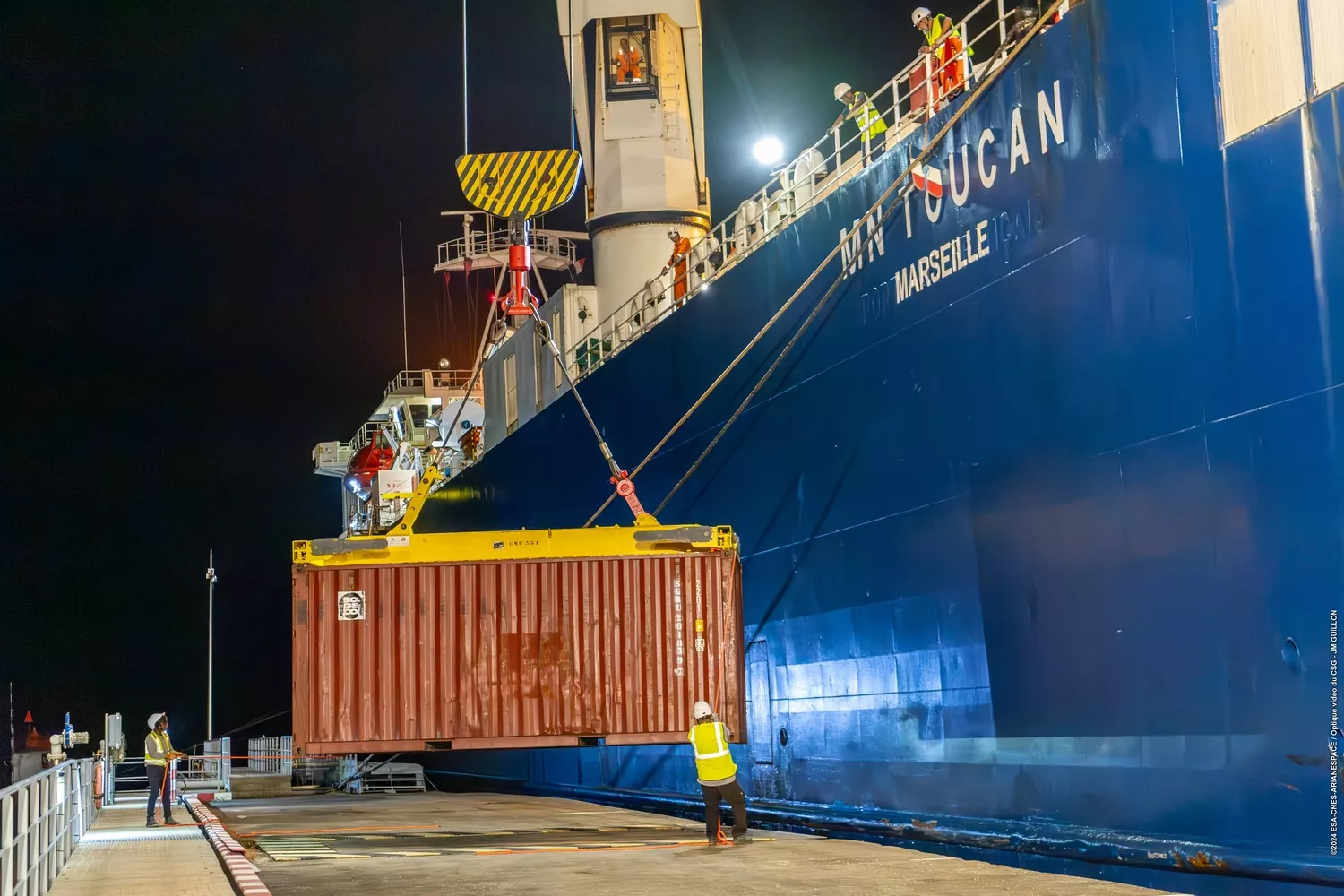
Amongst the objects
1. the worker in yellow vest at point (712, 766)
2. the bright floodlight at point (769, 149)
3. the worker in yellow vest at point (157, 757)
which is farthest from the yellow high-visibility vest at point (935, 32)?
the worker in yellow vest at point (157, 757)

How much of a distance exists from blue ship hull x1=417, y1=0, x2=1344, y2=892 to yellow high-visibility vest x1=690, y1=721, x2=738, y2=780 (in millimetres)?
1190

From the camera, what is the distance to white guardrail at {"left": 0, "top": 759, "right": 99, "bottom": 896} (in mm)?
7703

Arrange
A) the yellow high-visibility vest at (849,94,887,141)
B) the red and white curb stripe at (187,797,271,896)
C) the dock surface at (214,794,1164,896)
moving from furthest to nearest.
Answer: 1. the yellow high-visibility vest at (849,94,887,141)
2. the red and white curb stripe at (187,797,271,896)
3. the dock surface at (214,794,1164,896)

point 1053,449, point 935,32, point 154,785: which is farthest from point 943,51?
point 154,785

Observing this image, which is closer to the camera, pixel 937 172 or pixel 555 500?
pixel 937 172

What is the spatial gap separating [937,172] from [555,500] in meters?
10.2

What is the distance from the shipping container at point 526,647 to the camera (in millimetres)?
13078

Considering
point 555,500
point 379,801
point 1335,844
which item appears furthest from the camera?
point 379,801

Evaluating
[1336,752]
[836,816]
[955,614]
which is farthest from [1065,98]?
[836,816]

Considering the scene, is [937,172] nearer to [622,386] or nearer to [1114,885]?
[1114,885]

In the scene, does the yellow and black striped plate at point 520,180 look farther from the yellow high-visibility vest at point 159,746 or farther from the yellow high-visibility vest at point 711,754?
the yellow high-visibility vest at point 711,754

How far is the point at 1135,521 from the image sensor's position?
881 centimetres

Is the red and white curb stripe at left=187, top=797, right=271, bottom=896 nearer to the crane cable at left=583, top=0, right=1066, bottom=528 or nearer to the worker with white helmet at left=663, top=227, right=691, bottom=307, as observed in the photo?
the crane cable at left=583, top=0, right=1066, bottom=528

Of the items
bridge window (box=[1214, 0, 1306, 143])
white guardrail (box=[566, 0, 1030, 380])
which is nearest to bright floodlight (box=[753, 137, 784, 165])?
white guardrail (box=[566, 0, 1030, 380])
